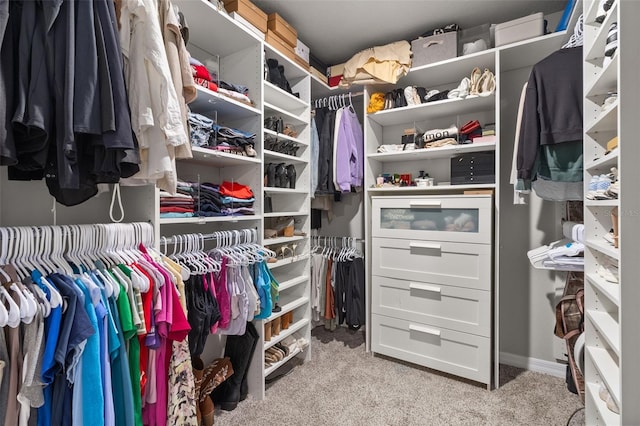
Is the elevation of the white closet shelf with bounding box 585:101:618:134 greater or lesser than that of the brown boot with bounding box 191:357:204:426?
greater

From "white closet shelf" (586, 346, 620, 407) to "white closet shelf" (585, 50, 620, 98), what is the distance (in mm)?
1109

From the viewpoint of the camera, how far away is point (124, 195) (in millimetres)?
1481

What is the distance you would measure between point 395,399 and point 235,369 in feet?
3.31

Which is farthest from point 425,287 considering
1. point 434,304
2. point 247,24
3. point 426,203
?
point 247,24

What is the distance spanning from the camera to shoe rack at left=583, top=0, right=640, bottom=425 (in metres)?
1.00

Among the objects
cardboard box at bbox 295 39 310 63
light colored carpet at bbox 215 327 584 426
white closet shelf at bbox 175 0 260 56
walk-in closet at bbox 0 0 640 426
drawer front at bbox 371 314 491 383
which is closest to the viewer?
walk-in closet at bbox 0 0 640 426

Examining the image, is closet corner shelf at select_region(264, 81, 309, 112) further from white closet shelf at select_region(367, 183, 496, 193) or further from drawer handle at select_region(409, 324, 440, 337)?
drawer handle at select_region(409, 324, 440, 337)

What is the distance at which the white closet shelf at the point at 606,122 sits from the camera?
45.9 inches

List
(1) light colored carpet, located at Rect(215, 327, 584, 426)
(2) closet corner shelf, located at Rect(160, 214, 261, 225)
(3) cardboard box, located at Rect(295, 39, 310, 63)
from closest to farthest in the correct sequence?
(2) closet corner shelf, located at Rect(160, 214, 261, 225)
(1) light colored carpet, located at Rect(215, 327, 584, 426)
(3) cardboard box, located at Rect(295, 39, 310, 63)

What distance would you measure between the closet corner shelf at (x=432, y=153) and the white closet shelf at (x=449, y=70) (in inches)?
22.6

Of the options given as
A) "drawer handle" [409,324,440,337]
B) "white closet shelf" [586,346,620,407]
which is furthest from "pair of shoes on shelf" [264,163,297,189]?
"white closet shelf" [586,346,620,407]

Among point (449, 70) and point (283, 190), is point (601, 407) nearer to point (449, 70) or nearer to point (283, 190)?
point (283, 190)

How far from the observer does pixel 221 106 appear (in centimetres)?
186

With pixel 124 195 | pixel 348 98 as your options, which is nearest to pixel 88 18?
pixel 124 195
